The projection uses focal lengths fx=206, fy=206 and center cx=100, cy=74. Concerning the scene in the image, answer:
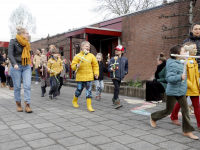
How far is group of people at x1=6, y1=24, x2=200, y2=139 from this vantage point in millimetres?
3420

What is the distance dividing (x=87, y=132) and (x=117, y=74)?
2.61m

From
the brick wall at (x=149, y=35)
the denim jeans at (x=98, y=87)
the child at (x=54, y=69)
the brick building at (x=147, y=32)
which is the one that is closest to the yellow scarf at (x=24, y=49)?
the child at (x=54, y=69)

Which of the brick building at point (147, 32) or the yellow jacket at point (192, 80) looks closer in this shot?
the yellow jacket at point (192, 80)

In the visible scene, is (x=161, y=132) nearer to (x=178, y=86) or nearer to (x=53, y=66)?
(x=178, y=86)

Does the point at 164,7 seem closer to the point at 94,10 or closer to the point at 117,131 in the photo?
the point at 117,131

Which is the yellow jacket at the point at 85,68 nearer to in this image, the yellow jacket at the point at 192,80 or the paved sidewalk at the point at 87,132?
the paved sidewalk at the point at 87,132

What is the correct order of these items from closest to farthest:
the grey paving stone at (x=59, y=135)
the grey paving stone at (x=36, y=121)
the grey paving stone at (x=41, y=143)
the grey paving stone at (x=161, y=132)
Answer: the grey paving stone at (x=41, y=143)
the grey paving stone at (x=59, y=135)
the grey paving stone at (x=161, y=132)
the grey paving stone at (x=36, y=121)

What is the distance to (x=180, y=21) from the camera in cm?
984

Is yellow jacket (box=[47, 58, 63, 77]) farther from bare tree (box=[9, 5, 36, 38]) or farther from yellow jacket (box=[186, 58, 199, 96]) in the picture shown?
bare tree (box=[9, 5, 36, 38])

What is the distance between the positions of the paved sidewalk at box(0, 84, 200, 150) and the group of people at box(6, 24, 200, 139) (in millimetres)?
304

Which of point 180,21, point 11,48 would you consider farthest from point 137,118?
point 180,21

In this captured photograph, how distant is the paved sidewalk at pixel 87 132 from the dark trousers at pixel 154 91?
6.91 ft

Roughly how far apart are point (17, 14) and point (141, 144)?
162 ft

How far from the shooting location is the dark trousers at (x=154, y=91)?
22.4 ft
